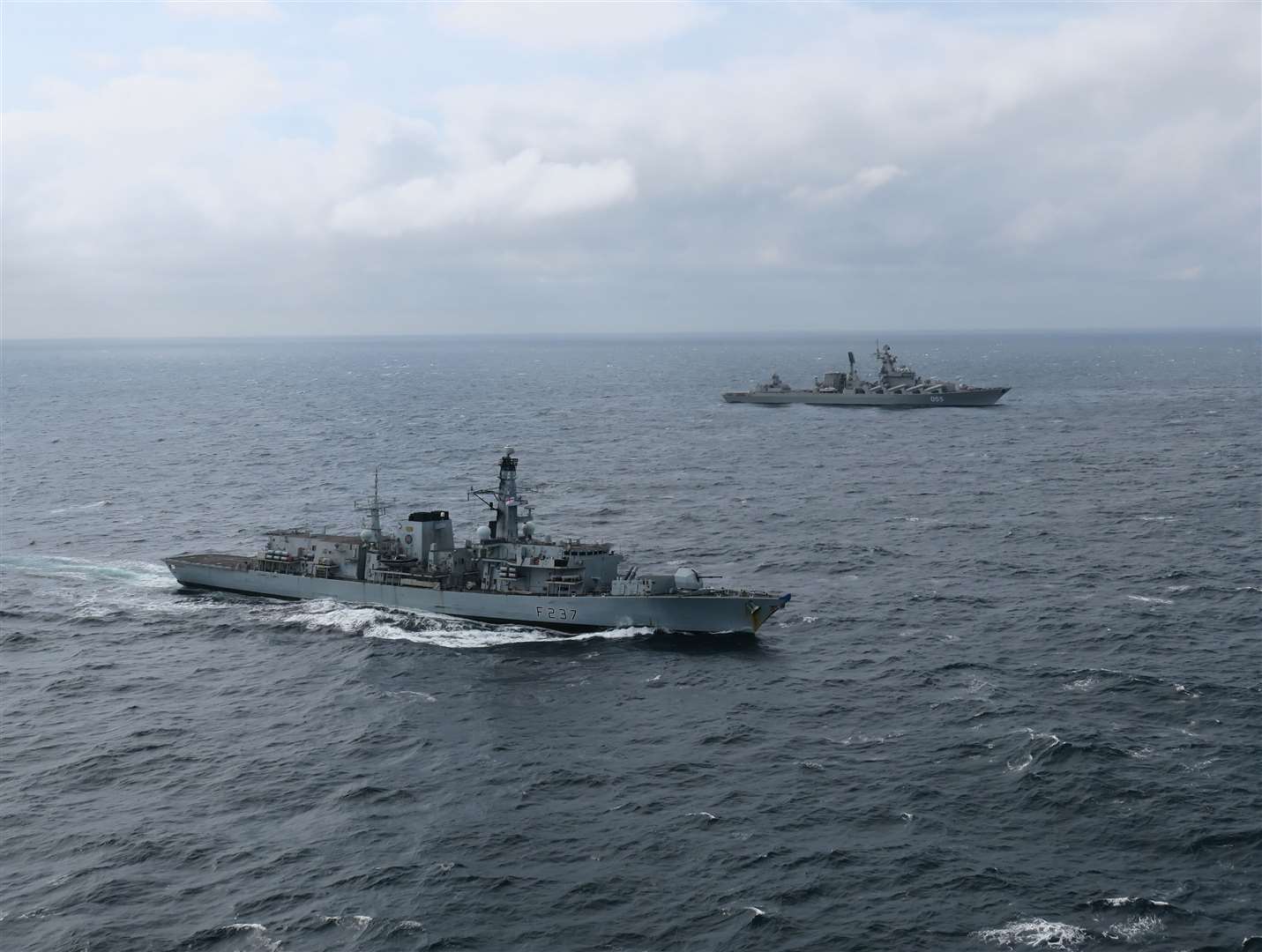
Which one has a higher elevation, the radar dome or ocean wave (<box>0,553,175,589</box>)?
the radar dome

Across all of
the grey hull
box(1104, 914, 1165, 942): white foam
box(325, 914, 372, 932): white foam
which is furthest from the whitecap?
the grey hull

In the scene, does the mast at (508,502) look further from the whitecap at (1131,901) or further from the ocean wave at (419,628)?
the whitecap at (1131,901)

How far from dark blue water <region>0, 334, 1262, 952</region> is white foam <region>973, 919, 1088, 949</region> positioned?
0.09m

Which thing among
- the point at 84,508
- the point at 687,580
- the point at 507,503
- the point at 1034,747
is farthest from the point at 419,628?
the point at 84,508

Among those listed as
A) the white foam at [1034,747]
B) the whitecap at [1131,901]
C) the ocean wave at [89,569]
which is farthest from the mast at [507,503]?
the whitecap at [1131,901]

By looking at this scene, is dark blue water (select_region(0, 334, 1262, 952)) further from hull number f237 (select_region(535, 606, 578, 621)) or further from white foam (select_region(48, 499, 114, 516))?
white foam (select_region(48, 499, 114, 516))

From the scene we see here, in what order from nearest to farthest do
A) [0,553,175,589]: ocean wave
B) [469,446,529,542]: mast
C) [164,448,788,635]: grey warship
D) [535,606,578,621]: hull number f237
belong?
1. [164,448,788,635]: grey warship
2. [535,606,578,621]: hull number f237
3. [469,446,529,542]: mast
4. [0,553,175,589]: ocean wave

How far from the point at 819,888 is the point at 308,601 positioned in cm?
5588

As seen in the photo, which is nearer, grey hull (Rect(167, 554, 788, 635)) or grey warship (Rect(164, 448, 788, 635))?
grey hull (Rect(167, 554, 788, 635))

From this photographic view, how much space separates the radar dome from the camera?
7381 cm

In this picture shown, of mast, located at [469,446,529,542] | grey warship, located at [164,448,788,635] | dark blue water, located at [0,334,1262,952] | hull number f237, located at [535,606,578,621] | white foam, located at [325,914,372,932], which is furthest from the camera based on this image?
mast, located at [469,446,529,542]

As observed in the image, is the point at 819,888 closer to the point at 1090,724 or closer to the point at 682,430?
the point at 1090,724

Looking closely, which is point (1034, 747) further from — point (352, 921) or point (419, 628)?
point (419, 628)

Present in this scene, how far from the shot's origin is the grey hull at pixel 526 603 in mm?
73500
